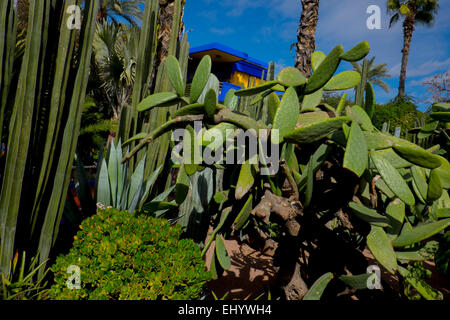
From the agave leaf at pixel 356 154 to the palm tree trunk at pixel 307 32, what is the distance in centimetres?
424

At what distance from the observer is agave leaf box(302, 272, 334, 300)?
1.08 metres

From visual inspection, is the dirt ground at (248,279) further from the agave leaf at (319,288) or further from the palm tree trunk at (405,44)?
the palm tree trunk at (405,44)

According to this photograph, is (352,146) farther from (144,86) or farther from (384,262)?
(144,86)

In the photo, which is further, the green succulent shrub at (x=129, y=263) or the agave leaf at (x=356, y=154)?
the green succulent shrub at (x=129, y=263)

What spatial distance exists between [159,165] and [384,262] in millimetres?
1577

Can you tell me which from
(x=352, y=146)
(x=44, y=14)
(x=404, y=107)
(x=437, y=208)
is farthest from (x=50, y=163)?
(x=404, y=107)

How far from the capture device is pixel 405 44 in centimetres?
1691

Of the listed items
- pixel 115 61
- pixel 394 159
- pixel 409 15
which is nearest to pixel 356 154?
pixel 394 159

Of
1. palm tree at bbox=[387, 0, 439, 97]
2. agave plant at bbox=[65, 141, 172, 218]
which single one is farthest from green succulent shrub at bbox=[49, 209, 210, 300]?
palm tree at bbox=[387, 0, 439, 97]

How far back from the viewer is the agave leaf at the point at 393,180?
80 cm

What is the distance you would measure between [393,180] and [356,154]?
172mm

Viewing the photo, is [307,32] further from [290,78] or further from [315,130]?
[315,130]

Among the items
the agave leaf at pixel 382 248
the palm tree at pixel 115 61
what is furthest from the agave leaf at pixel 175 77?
the palm tree at pixel 115 61
